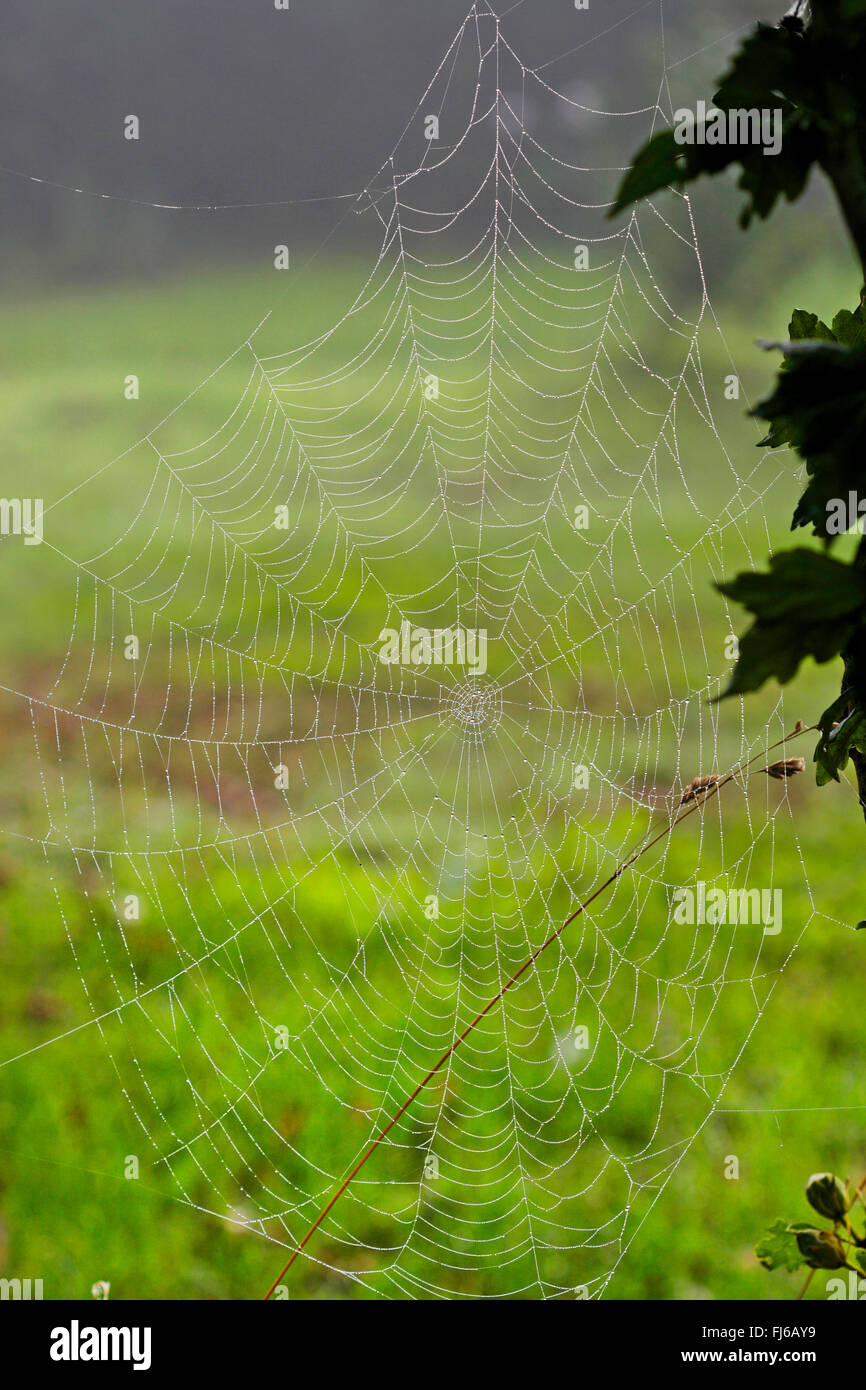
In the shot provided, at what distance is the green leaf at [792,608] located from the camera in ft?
2.43

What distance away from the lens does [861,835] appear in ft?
11.7

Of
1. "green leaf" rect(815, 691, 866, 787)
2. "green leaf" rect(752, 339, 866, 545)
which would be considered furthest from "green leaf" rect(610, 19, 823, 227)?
"green leaf" rect(815, 691, 866, 787)

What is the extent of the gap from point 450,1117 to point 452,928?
617 mm

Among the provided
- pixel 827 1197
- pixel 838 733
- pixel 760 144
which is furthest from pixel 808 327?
pixel 827 1197

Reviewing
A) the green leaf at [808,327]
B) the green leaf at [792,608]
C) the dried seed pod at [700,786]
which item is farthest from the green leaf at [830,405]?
the dried seed pod at [700,786]

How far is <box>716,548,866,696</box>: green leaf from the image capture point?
2.43ft

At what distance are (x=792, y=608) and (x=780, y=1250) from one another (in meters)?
0.75

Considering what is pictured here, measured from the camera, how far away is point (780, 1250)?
44.4 inches

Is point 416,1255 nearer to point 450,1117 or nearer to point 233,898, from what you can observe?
point 450,1117

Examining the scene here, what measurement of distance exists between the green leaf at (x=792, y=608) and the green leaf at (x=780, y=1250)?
27.1 inches
